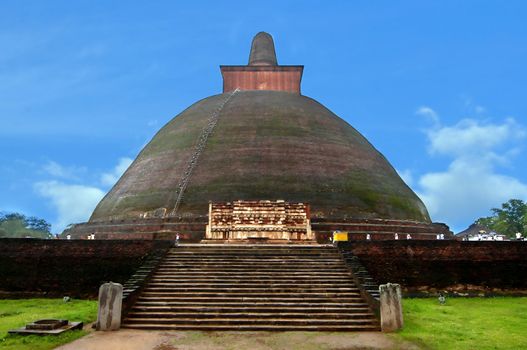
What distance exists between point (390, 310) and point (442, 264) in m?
3.85

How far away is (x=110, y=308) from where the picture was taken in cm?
770

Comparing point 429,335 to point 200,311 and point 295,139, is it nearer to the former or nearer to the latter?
point 200,311

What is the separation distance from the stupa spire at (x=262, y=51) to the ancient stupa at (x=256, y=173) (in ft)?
14.7

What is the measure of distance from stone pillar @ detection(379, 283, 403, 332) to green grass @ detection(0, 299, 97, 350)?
465 centimetres

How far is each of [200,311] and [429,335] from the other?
368 cm

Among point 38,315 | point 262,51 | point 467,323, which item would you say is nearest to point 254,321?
point 467,323

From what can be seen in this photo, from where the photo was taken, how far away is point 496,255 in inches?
431

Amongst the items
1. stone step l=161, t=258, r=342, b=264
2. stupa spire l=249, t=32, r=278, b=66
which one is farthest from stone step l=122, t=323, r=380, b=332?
stupa spire l=249, t=32, r=278, b=66

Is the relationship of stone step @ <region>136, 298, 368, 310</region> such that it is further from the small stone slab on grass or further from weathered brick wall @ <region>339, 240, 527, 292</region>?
weathered brick wall @ <region>339, 240, 527, 292</region>

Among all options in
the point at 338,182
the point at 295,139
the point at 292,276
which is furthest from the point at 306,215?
the point at 292,276

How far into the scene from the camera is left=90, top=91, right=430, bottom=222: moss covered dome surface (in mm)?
15977

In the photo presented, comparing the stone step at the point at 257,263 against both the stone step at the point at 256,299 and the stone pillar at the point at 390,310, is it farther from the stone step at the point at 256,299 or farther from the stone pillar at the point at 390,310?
the stone pillar at the point at 390,310

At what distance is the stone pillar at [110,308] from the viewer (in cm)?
762

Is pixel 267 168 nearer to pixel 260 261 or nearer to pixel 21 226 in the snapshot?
pixel 260 261
